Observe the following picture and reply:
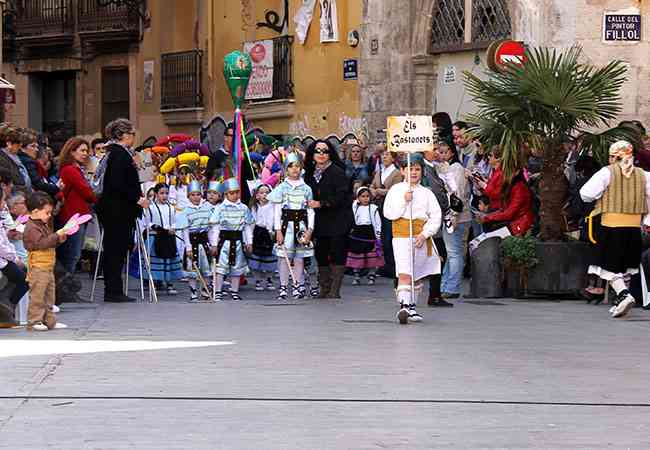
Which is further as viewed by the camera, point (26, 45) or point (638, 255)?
point (26, 45)

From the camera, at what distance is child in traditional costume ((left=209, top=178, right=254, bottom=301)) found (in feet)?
64.3

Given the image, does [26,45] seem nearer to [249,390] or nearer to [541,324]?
[541,324]

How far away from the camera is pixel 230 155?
23.4 metres

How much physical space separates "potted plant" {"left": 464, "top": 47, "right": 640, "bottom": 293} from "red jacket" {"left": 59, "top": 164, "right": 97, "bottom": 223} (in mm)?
4270

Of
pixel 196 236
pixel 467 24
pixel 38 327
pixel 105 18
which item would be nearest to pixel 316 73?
pixel 467 24

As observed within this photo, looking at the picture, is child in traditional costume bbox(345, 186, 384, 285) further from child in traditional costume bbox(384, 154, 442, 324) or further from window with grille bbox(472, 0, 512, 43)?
child in traditional costume bbox(384, 154, 442, 324)

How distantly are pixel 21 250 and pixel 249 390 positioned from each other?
555cm

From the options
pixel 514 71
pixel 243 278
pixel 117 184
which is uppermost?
pixel 514 71

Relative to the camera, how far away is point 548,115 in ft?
63.6

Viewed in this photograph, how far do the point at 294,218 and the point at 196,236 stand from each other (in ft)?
3.94

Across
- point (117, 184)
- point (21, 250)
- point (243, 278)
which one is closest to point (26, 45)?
point (243, 278)

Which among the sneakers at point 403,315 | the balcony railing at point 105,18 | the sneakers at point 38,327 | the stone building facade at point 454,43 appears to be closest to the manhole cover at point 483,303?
the sneakers at point 403,315

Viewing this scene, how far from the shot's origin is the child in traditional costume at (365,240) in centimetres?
2219

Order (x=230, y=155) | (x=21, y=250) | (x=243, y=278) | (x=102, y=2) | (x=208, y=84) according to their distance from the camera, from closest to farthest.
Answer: (x=21, y=250) < (x=243, y=278) < (x=230, y=155) < (x=208, y=84) < (x=102, y=2)
